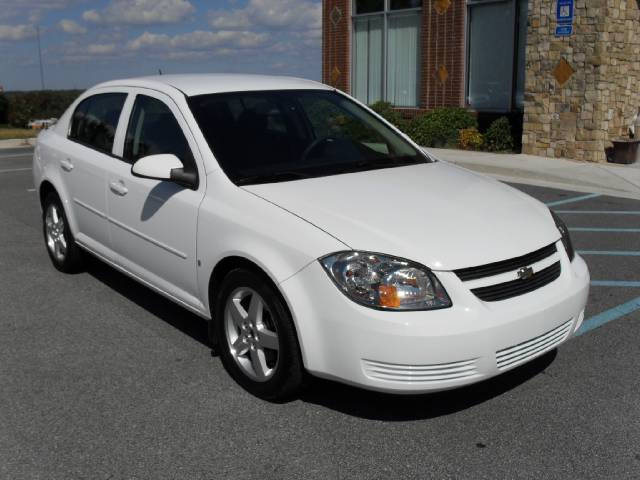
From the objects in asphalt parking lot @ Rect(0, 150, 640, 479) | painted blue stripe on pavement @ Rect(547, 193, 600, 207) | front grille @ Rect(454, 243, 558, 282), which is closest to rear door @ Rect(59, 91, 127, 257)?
asphalt parking lot @ Rect(0, 150, 640, 479)

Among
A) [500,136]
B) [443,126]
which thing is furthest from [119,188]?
[443,126]

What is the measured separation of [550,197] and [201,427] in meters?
7.97

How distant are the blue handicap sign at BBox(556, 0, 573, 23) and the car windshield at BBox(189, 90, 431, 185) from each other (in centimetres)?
909

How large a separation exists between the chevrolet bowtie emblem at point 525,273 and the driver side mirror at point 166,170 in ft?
6.21

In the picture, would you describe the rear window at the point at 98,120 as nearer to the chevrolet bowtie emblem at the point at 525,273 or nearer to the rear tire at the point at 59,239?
the rear tire at the point at 59,239

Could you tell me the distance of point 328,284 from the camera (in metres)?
3.47

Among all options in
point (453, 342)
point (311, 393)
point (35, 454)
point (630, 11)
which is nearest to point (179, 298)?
point (311, 393)

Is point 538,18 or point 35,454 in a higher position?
point 538,18

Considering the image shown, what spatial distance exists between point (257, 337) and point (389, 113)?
14.4 meters

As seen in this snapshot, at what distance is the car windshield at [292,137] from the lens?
175 inches

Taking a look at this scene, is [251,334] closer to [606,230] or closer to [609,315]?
[609,315]

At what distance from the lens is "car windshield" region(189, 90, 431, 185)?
444 cm

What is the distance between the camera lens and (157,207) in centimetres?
464

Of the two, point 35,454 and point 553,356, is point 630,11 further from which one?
point 35,454
